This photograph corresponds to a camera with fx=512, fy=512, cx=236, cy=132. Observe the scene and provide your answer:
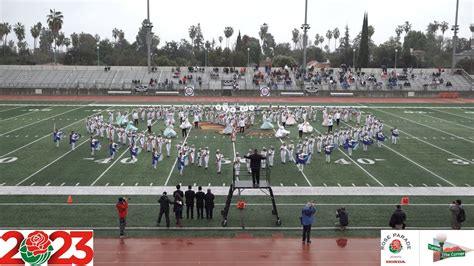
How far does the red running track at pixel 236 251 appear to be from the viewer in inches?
412

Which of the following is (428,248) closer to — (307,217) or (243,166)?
(307,217)

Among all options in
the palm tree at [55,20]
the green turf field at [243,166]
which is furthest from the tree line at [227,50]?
the green turf field at [243,166]

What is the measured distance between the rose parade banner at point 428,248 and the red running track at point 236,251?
241 centimetres

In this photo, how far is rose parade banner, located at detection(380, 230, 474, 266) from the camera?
25.6 ft

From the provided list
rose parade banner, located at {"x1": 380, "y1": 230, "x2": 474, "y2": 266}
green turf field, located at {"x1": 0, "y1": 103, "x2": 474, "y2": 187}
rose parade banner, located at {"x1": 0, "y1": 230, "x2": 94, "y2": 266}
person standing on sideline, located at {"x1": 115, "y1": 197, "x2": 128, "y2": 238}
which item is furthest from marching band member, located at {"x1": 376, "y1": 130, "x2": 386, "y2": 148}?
rose parade banner, located at {"x1": 0, "y1": 230, "x2": 94, "y2": 266}

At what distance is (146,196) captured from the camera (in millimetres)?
15445

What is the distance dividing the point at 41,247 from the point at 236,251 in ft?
15.8

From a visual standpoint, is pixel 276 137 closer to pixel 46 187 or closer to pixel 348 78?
pixel 46 187

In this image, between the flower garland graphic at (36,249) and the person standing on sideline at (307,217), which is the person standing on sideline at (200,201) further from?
the flower garland graphic at (36,249)

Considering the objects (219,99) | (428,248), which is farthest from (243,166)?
(219,99)

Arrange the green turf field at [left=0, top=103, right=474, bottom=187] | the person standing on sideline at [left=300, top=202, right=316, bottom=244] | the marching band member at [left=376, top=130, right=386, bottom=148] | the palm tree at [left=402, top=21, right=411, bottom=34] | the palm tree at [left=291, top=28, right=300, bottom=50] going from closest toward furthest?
the person standing on sideline at [left=300, top=202, right=316, bottom=244] < the green turf field at [left=0, top=103, right=474, bottom=187] < the marching band member at [left=376, top=130, right=386, bottom=148] < the palm tree at [left=402, top=21, right=411, bottom=34] < the palm tree at [left=291, top=28, right=300, bottom=50]

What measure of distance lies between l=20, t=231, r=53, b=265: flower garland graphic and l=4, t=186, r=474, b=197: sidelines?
8408 mm

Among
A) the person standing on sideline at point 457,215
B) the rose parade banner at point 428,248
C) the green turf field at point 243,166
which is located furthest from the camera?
the green turf field at point 243,166

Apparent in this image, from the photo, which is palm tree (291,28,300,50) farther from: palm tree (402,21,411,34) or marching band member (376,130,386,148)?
marching band member (376,130,386,148)
